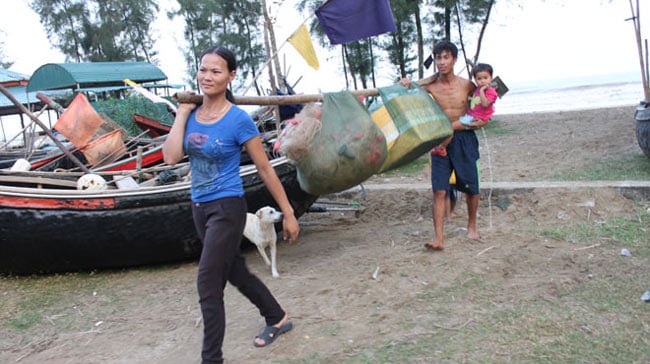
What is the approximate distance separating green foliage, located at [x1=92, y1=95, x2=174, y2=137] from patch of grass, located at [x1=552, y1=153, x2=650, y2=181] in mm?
9275

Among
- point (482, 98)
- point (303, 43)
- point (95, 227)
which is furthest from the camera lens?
point (303, 43)

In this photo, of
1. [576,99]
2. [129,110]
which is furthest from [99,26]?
[576,99]

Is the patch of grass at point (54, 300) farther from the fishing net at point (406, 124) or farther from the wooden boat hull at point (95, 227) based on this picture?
the fishing net at point (406, 124)

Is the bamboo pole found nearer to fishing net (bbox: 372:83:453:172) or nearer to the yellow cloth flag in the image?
fishing net (bbox: 372:83:453:172)

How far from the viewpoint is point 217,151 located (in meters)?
2.51

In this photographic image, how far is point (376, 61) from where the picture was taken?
2081cm

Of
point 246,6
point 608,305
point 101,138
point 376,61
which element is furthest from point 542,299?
point 246,6

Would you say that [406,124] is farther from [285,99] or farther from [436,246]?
[436,246]

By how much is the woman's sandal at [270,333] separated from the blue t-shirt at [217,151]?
863 millimetres

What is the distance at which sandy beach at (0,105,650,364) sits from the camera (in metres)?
2.76

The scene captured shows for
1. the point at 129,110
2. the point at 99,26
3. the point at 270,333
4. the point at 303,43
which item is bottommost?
the point at 270,333

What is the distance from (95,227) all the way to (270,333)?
2337 millimetres

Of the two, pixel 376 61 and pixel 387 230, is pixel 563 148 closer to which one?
pixel 387 230

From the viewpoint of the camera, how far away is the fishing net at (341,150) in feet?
11.0
